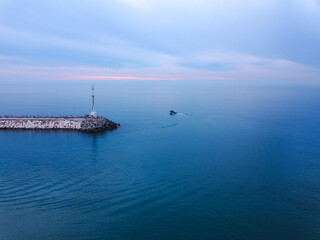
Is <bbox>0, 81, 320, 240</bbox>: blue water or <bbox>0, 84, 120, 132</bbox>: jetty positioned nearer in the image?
<bbox>0, 81, 320, 240</bbox>: blue water

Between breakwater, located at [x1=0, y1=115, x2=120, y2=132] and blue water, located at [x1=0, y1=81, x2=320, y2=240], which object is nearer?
blue water, located at [x1=0, y1=81, x2=320, y2=240]

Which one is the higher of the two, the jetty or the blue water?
the jetty

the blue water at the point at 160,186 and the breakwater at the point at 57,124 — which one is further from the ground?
the breakwater at the point at 57,124

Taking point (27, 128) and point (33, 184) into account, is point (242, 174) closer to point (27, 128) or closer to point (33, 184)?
point (33, 184)

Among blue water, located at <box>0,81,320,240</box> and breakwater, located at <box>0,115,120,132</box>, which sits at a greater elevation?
breakwater, located at <box>0,115,120,132</box>

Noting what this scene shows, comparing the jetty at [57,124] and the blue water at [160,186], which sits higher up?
the jetty at [57,124]

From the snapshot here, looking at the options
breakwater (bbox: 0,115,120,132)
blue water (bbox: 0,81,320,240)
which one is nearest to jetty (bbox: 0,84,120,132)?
breakwater (bbox: 0,115,120,132)

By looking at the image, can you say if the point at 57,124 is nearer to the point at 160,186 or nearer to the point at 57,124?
the point at 57,124

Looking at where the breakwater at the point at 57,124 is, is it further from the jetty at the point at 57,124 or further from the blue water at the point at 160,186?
the blue water at the point at 160,186

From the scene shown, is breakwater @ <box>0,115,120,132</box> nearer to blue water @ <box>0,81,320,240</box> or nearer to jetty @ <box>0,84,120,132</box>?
jetty @ <box>0,84,120,132</box>

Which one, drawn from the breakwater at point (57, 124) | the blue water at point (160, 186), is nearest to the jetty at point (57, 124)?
the breakwater at point (57, 124)

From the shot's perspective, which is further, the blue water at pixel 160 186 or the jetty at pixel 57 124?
the jetty at pixel 57 124
